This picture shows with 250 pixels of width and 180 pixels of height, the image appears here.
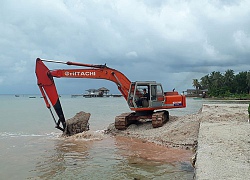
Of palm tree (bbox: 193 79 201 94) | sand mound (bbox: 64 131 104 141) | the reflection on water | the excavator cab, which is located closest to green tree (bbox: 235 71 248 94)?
palm tree (bbox: 193 79 201 94)

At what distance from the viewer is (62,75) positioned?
14.5 meters

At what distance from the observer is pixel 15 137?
48.4 feet

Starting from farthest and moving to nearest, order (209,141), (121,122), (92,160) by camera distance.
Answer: (121,122)
(92,160)
(209,141)

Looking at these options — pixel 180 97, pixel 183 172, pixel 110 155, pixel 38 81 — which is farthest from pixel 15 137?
pixel 183 172

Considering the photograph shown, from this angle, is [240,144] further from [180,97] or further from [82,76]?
[82,76]

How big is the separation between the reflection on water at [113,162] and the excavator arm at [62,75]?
238cm

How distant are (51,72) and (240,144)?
9557mm

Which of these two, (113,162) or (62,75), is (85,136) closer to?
(62,75)

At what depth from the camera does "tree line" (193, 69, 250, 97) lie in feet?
271

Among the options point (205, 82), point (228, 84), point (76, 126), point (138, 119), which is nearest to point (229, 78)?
point (228, 84)

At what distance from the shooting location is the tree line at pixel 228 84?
82.6 metres

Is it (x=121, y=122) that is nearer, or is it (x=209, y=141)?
(x=209, y=141)

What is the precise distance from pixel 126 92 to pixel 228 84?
79.0m

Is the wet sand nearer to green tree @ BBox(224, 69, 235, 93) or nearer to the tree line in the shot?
the tree line
